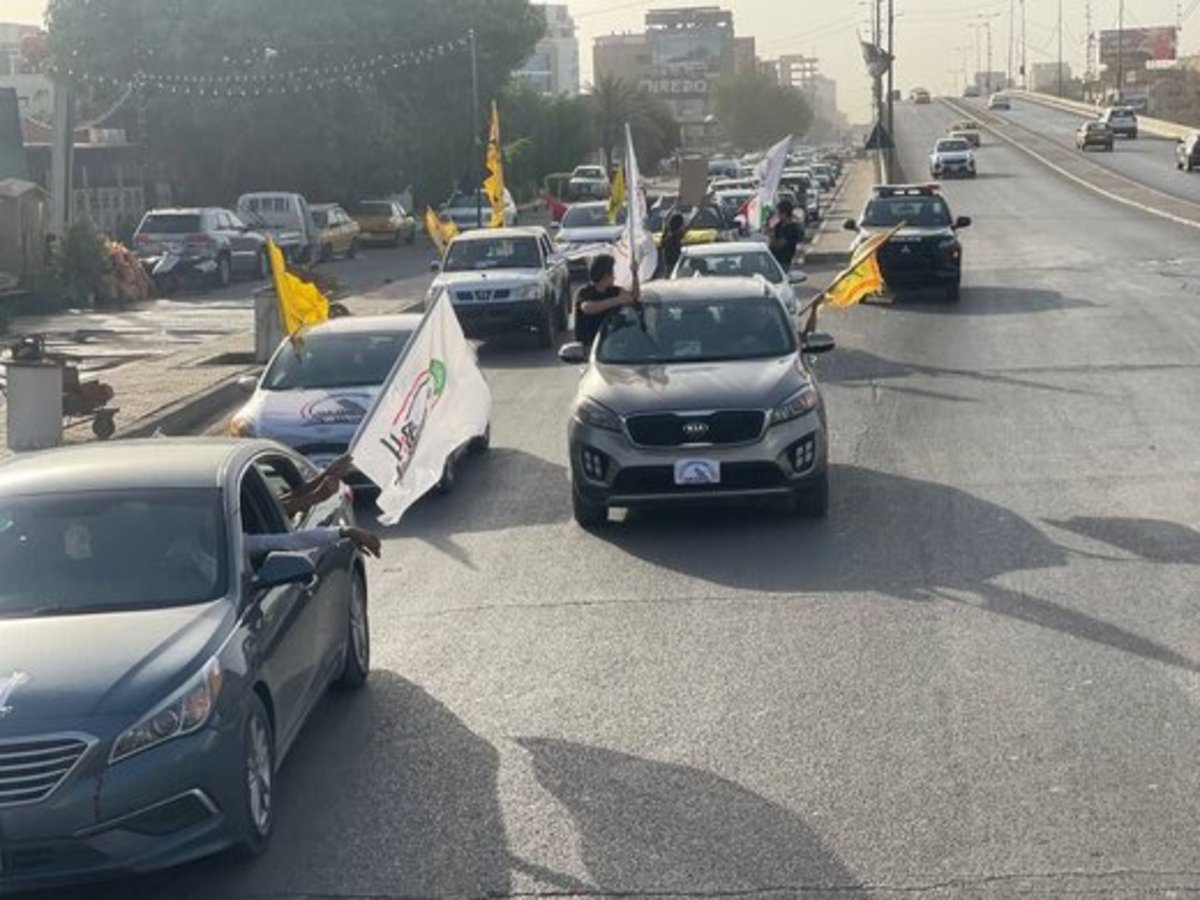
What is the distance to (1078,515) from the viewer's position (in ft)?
42.1

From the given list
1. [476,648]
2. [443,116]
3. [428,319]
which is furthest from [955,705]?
[443,116]

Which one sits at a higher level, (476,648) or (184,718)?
(184,718)

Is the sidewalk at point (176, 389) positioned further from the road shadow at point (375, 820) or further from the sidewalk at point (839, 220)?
the sidewalk at point (839, 220)

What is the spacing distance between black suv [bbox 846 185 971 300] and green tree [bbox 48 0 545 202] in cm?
3082

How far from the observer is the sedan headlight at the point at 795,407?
12578 mm

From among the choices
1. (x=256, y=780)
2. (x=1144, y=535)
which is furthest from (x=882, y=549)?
(x=256, y=780)

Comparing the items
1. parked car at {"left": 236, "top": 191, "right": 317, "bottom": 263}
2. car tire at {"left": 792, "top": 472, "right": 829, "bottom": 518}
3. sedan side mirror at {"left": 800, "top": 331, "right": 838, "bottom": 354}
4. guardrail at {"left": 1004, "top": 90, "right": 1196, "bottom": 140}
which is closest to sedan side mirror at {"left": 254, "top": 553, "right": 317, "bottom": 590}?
car tire at {"left": 792, "top": 472, "right": 829, "bottom": 518}

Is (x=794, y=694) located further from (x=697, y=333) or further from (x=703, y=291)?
(x=703, y=291)

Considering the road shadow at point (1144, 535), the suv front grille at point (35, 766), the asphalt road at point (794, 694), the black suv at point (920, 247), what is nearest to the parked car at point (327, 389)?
the asphalt road at point (794, 694)

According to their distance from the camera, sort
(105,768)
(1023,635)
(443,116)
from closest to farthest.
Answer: (105,768), (1023,635), (443,116)

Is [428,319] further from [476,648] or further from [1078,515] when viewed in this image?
[1078,515]

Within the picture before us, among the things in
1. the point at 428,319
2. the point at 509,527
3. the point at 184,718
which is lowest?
the point at 509,527

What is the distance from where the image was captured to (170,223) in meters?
41.9

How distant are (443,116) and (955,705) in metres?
61.1
